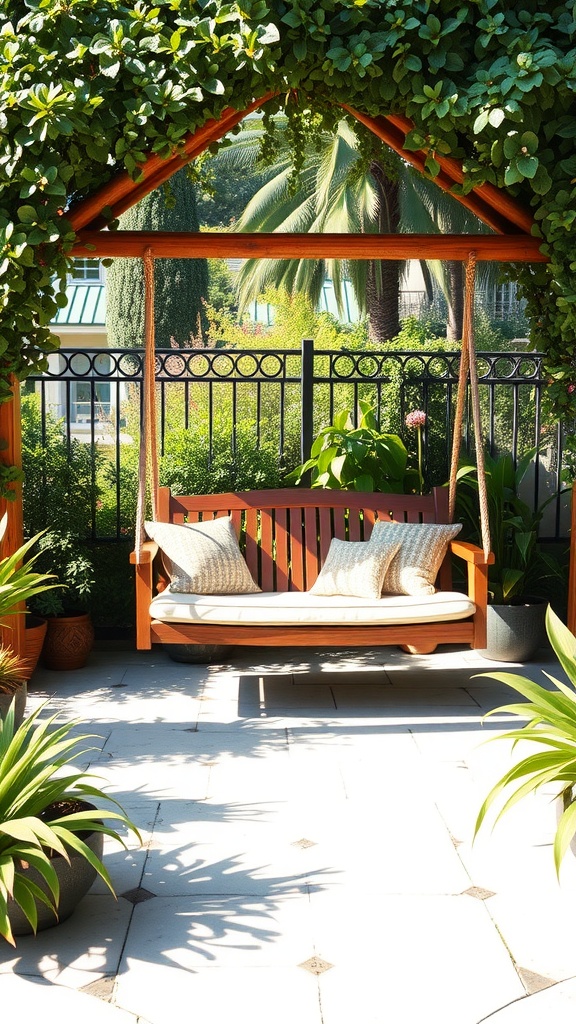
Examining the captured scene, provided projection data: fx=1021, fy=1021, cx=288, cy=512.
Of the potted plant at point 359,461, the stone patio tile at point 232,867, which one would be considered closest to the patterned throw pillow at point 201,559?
the potted plant at point 359,461

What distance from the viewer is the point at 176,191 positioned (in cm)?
1680

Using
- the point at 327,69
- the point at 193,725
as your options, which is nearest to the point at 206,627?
the point at 193,725

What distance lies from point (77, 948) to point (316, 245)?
3.02 metres

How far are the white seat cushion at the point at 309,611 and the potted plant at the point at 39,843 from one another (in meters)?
1.83

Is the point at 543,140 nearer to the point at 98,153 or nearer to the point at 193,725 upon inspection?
the point at 98,153

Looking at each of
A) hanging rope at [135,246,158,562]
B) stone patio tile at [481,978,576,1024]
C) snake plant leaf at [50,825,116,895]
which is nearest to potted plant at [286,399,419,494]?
hanging rope at [135,246,158,562]

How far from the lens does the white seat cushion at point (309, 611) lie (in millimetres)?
4598

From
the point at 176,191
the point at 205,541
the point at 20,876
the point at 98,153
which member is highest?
the point at 176,191

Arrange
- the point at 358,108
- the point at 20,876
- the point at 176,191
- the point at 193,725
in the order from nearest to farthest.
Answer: the point at 20,876
the point at 358,108
the point at 193,725
the point at 176,191

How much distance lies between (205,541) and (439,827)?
2164 mm

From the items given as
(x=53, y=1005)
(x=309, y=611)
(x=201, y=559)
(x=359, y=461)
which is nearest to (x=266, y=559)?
(x=201, y=559)

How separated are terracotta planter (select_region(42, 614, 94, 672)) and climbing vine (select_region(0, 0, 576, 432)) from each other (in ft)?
5.84

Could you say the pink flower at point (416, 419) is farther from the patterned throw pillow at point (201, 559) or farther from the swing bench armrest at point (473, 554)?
the patterned throw pillow at point (201, 559)

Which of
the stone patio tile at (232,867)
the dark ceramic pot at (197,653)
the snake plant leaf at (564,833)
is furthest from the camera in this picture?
the dark ceramic pot at (197,653)
